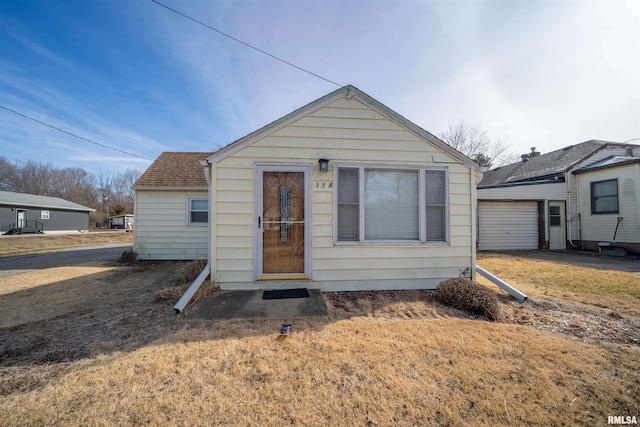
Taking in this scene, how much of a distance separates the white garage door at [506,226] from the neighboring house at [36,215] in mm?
34328

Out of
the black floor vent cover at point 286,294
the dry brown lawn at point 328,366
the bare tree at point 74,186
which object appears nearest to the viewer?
the dry brown lawn at point 328,366

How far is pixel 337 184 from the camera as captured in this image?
4562mm

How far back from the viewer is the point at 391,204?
4.70 meters

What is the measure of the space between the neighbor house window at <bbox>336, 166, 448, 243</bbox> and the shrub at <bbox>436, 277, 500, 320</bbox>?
103cm

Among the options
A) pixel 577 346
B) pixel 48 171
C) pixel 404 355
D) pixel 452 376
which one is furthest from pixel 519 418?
pixel 48 171

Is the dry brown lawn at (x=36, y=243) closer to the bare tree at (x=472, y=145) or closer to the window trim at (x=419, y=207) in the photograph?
the window trim at (x=419, y=207)

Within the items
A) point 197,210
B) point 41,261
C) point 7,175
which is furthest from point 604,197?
point 7,175

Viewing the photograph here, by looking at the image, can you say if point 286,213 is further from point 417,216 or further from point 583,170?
point 583,170

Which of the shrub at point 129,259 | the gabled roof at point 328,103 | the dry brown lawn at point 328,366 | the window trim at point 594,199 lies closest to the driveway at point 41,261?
the shrub at point 129,259

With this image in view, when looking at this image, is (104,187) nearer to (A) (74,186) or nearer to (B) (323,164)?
(A) (74,186)

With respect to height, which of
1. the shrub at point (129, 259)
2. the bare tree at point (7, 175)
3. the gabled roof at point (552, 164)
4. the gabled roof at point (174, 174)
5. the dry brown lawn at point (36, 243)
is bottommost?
the dry brown lawn at point (36, 243)

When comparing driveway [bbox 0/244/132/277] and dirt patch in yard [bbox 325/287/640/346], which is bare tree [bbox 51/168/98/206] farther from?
dirt patch in yard [bbox 325/287/640/346]

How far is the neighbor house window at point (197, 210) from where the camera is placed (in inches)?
346

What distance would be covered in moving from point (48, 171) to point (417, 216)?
5438 centimetres
